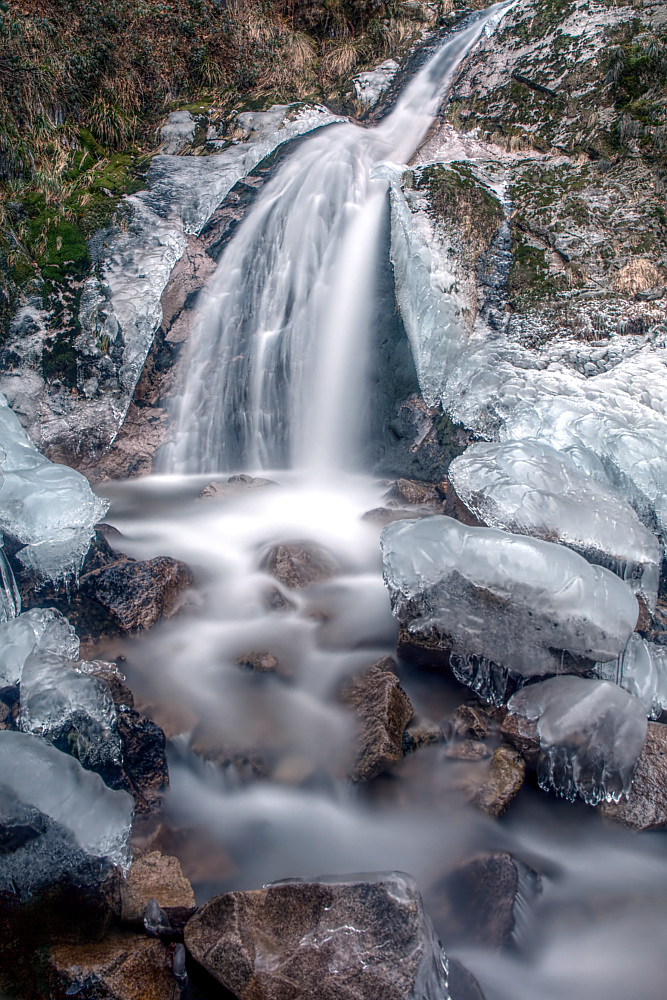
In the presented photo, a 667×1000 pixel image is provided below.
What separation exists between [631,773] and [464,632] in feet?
3.22

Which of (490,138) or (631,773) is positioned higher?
(490,138)

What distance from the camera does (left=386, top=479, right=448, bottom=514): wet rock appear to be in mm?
5208

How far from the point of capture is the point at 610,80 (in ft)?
22.6

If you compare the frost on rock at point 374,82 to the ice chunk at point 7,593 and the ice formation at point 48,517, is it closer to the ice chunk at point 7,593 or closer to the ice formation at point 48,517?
the ice formation at point 48,517

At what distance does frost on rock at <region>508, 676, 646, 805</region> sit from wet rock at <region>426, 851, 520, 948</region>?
19.7 inches

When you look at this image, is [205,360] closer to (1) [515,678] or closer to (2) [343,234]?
(2) [343,234]

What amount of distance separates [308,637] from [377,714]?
86 cm

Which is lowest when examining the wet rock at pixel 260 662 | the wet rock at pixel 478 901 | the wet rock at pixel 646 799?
the wet rock at pixel 646 799

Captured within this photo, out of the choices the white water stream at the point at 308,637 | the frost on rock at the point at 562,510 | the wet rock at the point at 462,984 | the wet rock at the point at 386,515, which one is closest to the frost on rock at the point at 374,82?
the white water stream at the point at 308,637

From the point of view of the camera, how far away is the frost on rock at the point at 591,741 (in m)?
2.74

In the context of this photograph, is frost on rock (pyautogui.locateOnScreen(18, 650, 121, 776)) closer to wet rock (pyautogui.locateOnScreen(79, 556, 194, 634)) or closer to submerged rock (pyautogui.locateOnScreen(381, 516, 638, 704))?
wet rock (pyautogui.locateOnScreen(79, 556, 194, 634))

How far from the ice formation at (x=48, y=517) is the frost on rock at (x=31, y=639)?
1.26ft

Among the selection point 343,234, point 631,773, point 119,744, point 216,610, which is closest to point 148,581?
point 216,610

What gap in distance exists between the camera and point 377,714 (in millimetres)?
3037
